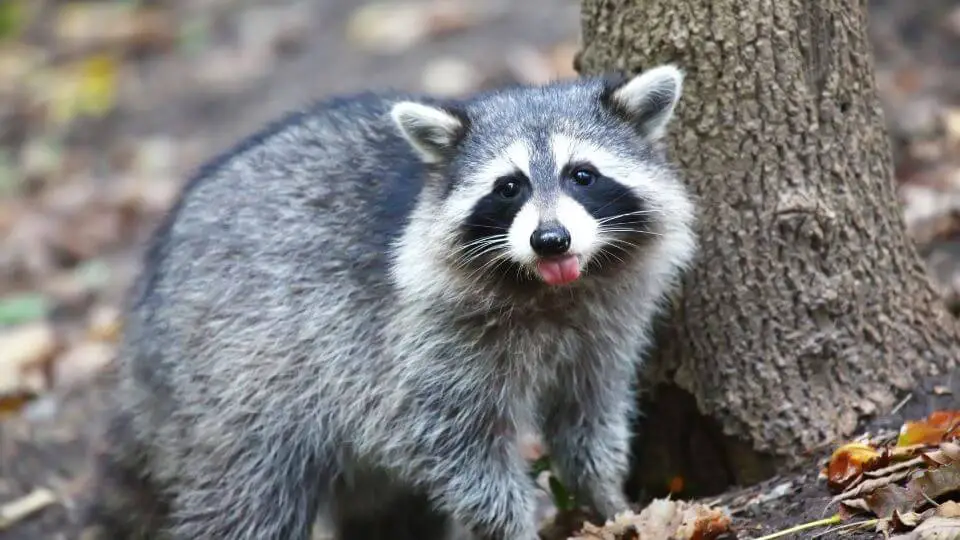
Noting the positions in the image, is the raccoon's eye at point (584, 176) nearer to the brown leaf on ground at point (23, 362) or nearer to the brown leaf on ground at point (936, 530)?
the brown leaf on ground at point (936, 530)

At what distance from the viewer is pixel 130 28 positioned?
33.7ft

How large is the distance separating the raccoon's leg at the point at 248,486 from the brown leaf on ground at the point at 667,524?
1.06m

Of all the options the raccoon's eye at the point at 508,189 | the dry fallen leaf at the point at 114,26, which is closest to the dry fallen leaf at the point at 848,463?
the raccoon's eye at the point at 508,189

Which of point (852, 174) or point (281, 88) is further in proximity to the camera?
point (281, 88)

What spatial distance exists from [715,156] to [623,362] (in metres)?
0.74

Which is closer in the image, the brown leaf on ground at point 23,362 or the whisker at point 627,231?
the whisker at point 627,231

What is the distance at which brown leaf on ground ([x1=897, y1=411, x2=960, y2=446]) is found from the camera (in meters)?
3.56

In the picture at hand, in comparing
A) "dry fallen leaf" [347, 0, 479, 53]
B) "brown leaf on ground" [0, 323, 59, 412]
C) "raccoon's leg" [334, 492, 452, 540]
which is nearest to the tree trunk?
"raccoon's leg" [334, 492, 452, 540]

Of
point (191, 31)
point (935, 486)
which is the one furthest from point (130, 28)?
point (935, 486)

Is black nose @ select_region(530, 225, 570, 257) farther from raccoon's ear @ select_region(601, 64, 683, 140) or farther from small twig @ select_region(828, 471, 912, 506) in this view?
small twig @ select_region(828, 471, 912, 506)

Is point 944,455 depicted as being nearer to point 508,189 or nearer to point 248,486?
point 508,189

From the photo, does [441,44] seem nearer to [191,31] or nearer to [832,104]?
[191,31]

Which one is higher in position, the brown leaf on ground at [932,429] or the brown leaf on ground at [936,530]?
the brown leaf on ground at [932,429]

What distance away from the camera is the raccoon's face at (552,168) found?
366 centimetres
